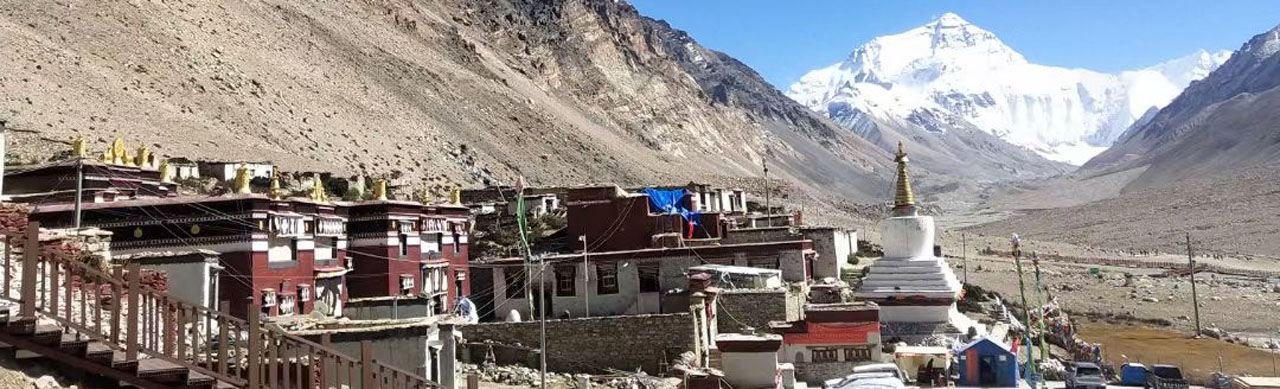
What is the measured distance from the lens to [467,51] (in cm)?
12094

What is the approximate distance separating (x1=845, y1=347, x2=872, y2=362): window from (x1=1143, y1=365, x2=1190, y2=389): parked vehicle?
692 centimetres

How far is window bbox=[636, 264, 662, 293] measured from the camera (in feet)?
91.7

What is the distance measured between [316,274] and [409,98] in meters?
75.4

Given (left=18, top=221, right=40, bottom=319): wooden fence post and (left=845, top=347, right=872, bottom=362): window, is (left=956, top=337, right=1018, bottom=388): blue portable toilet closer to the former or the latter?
(left=845, top=347, right=872, bottom=362): window

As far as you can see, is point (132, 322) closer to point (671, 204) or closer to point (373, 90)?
point (671, 204)

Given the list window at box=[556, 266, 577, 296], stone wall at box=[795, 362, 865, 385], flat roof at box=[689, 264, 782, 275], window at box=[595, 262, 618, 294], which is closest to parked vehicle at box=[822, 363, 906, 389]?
stone wall at box=[795, 362, 865, 385]

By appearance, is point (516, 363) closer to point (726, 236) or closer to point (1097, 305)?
point (726, 236)

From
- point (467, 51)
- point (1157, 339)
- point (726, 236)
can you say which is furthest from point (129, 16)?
point (1157, 339)

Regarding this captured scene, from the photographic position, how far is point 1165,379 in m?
23.8

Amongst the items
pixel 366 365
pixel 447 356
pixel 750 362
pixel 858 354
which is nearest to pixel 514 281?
pixel 858 354

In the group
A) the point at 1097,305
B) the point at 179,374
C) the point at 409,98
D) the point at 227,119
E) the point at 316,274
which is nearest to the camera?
the point at 179,374

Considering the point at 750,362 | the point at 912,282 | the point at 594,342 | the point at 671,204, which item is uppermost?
the point at 671,204

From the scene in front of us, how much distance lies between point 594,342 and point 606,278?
6.89m

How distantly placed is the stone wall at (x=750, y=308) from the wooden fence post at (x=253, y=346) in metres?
17.8
